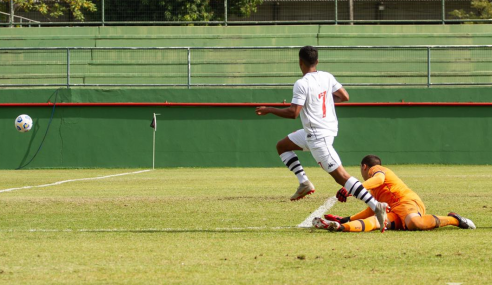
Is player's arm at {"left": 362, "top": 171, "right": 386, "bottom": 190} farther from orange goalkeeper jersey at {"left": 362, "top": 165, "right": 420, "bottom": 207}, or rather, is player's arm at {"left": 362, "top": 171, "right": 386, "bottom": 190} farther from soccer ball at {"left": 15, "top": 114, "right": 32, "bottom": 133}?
soccer ball at {"left": 15, "top": 114, "right": 32, "bottom": 133}

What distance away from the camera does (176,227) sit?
26.4 feet

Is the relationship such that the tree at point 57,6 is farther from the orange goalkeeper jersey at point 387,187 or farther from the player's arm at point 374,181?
the player's arm at point 374,181

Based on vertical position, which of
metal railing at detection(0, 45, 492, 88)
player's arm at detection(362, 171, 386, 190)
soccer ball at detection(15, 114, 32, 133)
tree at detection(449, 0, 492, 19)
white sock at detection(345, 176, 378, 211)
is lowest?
white sock at detection(345, 176, 378, 211)

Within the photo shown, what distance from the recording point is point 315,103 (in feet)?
26.5

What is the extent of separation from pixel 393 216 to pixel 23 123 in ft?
54.3

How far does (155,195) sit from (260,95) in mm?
11094

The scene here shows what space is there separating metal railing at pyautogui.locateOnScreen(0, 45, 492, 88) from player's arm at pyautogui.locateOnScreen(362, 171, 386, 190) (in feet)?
51.5

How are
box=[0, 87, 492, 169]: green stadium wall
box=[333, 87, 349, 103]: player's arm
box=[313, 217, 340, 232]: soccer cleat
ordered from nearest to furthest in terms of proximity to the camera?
box=[313, 217, 340, 232]: soccer cleat < box=[333, 87, 349, 103]: player's arm < box=[0, 87, 492, 169]: green stadium wall

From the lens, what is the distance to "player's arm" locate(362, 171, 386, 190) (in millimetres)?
7398

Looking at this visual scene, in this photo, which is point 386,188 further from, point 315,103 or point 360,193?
point 315,103

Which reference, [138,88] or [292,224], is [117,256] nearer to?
[292,224]

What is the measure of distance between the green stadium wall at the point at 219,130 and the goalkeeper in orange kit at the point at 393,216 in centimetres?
1483

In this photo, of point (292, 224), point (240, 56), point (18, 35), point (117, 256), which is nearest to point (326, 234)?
point (292, 224)

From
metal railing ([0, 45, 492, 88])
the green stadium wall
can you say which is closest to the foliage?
metal railing ([0, 45, 492, 88])
